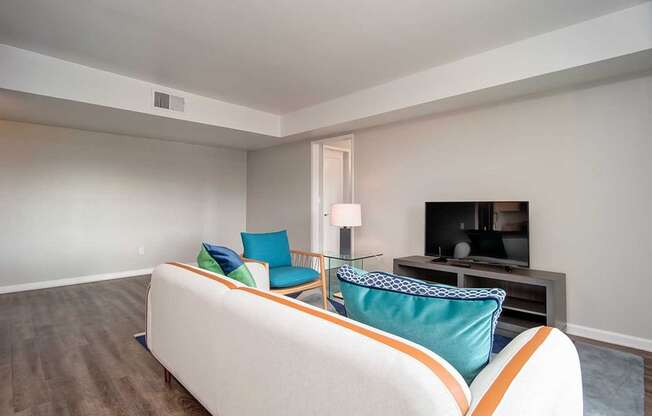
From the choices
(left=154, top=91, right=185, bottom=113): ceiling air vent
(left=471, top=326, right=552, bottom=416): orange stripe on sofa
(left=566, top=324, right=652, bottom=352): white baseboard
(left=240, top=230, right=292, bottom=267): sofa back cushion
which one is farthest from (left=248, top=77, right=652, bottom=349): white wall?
(left=154, top=91, right=185, bottom=113): ceiling air vent

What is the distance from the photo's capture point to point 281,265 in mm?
3590

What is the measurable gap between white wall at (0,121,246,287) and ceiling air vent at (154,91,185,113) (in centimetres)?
181

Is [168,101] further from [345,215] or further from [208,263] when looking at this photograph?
[208,263]

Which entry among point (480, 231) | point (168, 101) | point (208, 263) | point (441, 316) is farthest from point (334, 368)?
point (168, 101)

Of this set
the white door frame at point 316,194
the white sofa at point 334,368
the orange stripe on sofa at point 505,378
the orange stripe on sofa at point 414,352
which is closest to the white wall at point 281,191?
the white door frame at point 316,194

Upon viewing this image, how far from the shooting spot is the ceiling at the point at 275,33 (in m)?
2.42

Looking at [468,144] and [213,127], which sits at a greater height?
[213,127]

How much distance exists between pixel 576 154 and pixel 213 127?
4.16 m

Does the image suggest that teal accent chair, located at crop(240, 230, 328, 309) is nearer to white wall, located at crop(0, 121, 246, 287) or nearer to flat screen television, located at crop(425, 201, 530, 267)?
flat screen television, located at crop(425, 201, 530, 267)

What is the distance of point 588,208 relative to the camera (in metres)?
2.95

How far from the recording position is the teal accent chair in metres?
3.11

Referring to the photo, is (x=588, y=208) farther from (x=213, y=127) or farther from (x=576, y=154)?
(x=213, y=127)

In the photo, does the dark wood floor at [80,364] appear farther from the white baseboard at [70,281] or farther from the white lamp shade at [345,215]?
the white lamp shade at [345,215]

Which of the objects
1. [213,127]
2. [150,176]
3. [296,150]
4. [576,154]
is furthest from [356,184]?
[150,176]
